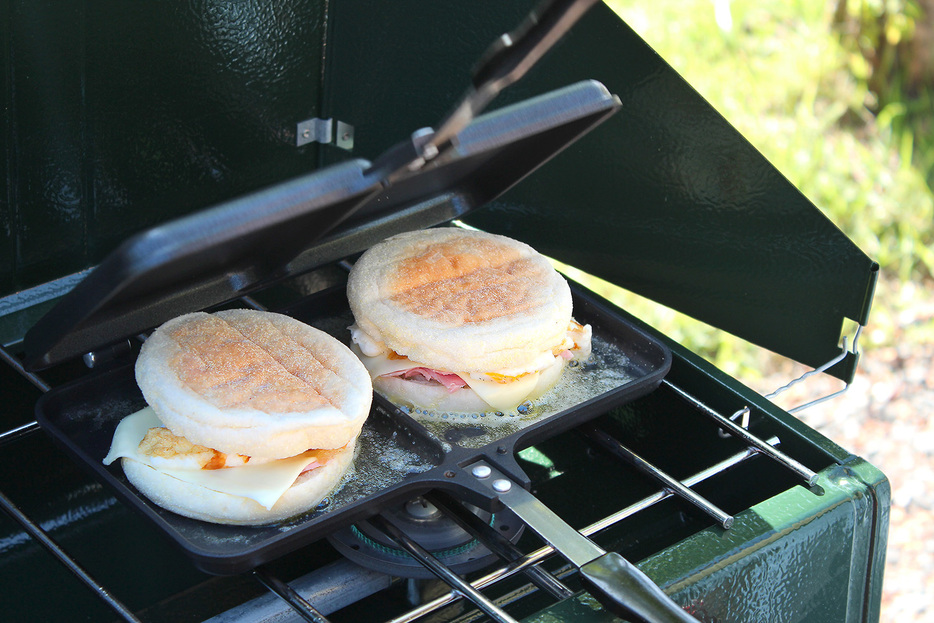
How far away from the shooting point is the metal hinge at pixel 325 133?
2.40 meters

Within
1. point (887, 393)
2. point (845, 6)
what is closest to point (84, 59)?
point (887, 393)

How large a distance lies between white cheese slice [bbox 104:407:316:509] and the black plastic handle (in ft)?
1.49

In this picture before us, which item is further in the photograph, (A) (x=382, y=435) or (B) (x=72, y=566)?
(A) (x=382, y=435)

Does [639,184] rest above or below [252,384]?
above

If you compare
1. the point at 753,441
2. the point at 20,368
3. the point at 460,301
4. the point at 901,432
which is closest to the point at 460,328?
the point at 460,301

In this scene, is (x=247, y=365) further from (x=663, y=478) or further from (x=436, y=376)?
(x=663, y=478)

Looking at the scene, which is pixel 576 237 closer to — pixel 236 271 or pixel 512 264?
pixel 512 264

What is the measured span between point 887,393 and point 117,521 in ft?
10.3

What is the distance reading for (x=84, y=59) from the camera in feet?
6.35

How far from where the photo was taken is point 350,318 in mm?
→ 2113

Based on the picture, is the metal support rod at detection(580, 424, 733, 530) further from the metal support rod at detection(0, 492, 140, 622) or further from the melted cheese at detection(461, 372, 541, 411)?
the metal support rod at detection(0, 492, 140, 622)

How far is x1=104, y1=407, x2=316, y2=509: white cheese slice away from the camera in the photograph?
5.09ft

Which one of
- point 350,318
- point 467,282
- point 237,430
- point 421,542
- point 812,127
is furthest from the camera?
point 812,127

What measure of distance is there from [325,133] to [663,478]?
45.1 inches
